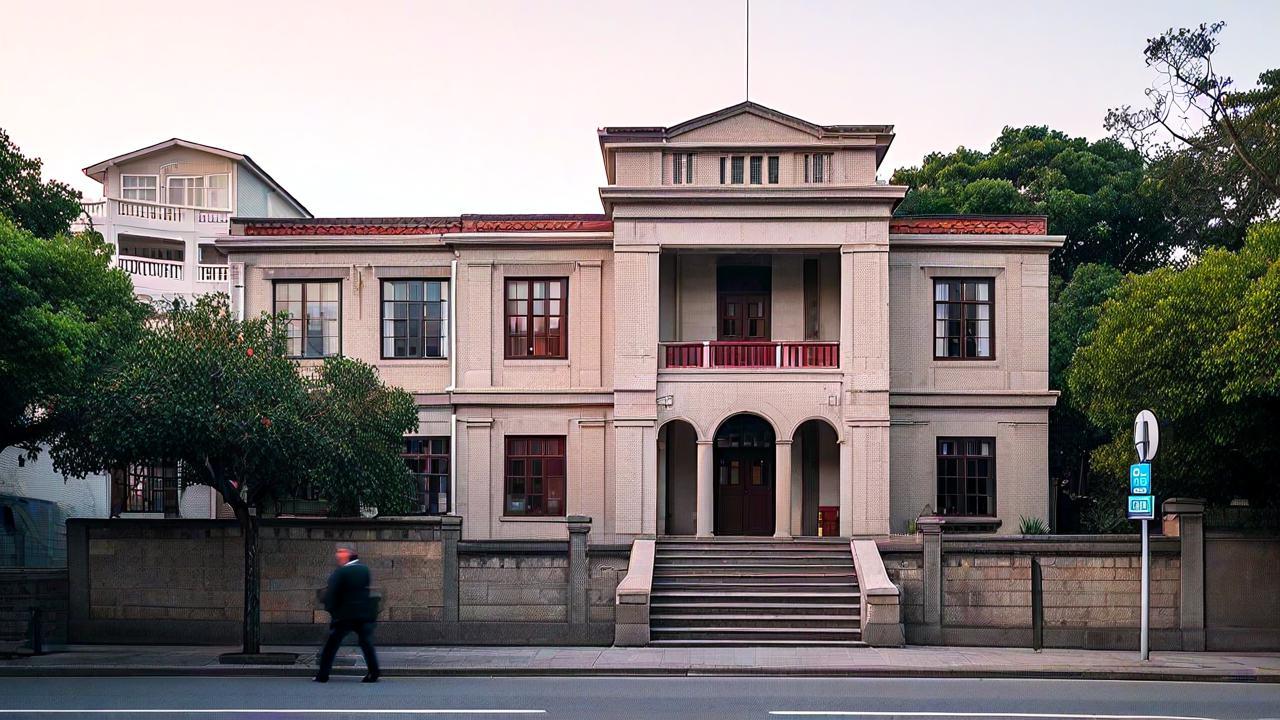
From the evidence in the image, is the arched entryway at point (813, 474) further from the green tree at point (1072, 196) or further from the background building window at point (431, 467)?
the green tree at point (1072, 196)

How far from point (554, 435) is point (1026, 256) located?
1082cm

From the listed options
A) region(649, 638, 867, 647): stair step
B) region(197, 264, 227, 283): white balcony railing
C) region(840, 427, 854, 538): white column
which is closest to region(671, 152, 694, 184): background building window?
region(840, 427, 854, 538): white column

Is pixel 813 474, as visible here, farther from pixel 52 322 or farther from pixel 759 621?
pixel 52 322

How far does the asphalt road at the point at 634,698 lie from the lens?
14602 millimetres

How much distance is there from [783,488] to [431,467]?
7679 mm

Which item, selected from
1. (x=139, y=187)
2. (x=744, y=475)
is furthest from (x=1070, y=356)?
(x=139, y=187)

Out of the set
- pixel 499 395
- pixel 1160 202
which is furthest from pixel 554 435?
pixel 1160 202

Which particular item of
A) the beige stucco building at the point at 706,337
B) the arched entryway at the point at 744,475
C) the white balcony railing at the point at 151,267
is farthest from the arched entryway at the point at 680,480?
the white balcony railing at the point at 151,267

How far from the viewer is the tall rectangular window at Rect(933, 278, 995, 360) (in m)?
29.7

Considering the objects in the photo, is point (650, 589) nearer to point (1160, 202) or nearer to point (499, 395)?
point (499, 395)

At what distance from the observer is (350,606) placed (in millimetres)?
16953

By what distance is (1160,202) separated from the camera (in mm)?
43625

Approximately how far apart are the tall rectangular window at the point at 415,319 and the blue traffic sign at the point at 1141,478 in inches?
597

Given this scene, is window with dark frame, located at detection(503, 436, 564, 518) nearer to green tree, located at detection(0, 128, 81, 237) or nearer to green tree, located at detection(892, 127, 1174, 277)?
green tree, located at detection(0, 128, 81, 237)
